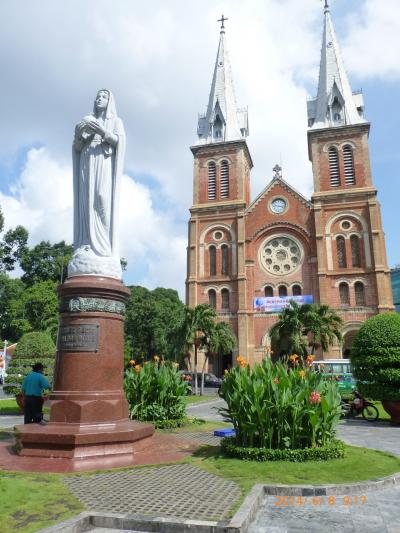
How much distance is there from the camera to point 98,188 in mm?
7812

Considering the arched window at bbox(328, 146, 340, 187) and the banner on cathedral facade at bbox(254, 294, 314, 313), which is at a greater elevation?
the arched window at bbox(328, 146, 340, 187)

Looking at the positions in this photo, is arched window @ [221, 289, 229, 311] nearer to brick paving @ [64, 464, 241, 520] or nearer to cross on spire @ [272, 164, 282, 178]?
cross on spire @ [272, 164, 282, 178]

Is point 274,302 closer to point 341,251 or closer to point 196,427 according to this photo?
point 341,251

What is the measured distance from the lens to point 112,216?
7.94m

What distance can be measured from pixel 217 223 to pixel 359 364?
28.3 meters

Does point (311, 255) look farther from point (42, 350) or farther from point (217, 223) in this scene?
point (42, 350)

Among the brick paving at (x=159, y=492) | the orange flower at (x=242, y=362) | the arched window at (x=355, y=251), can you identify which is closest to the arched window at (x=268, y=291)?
the arched window at (x=355, y=251)

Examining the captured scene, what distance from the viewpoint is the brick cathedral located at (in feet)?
117

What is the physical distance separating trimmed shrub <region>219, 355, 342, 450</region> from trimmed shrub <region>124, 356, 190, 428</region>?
11.8ft

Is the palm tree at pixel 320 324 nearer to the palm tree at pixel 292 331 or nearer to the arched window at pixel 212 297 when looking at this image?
the palm tree at pixel 292 331

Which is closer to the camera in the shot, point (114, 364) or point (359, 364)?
point (114, 364)

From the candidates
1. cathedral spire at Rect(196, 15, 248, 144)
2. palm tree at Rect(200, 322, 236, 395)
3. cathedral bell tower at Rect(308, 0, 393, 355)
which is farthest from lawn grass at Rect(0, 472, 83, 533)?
cathedral spire at Rect(196, 15, 248, 144)

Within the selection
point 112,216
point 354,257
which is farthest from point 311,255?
point 112,216

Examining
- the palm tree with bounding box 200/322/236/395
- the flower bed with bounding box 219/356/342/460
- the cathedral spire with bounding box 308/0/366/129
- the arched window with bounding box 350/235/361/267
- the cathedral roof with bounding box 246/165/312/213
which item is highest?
the cathedral spire with bounding box 308/0/366/129
